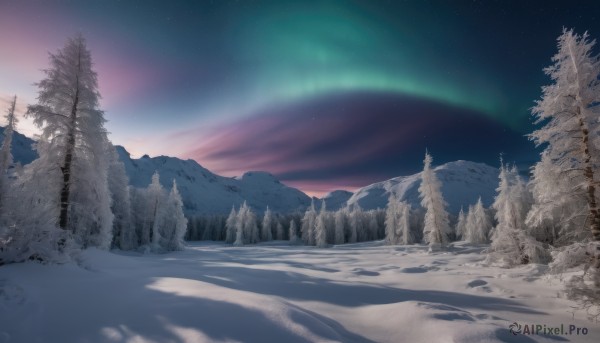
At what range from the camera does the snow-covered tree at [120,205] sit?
3375cm

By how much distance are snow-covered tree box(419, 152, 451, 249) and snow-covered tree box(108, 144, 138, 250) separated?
36681mm

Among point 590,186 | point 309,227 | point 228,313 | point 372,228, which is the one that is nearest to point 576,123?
point 590,186

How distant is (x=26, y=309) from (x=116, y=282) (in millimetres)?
3542

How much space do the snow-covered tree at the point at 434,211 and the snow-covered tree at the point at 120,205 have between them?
36681mm

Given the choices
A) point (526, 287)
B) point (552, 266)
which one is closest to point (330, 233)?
point (526, 287)

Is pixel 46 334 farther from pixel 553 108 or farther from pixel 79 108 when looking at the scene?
pixel 553 108

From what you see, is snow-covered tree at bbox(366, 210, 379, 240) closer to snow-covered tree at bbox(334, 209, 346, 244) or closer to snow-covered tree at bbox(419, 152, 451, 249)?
snow-covered tree at bbox(334, 209, 346, 244)

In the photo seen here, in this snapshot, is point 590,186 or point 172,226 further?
point 172,226

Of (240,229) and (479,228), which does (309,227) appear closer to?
(240,229)

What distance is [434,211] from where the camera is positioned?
36750mm

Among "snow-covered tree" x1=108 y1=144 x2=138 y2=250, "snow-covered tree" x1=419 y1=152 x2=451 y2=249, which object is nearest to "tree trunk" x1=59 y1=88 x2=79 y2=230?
"snow-covered tree" x1=108 y1=144 x2=138 y2=250

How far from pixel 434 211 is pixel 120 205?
39.6 m

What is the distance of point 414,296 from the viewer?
39.0 feet

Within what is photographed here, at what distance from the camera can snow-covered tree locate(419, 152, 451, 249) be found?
3612 cm
